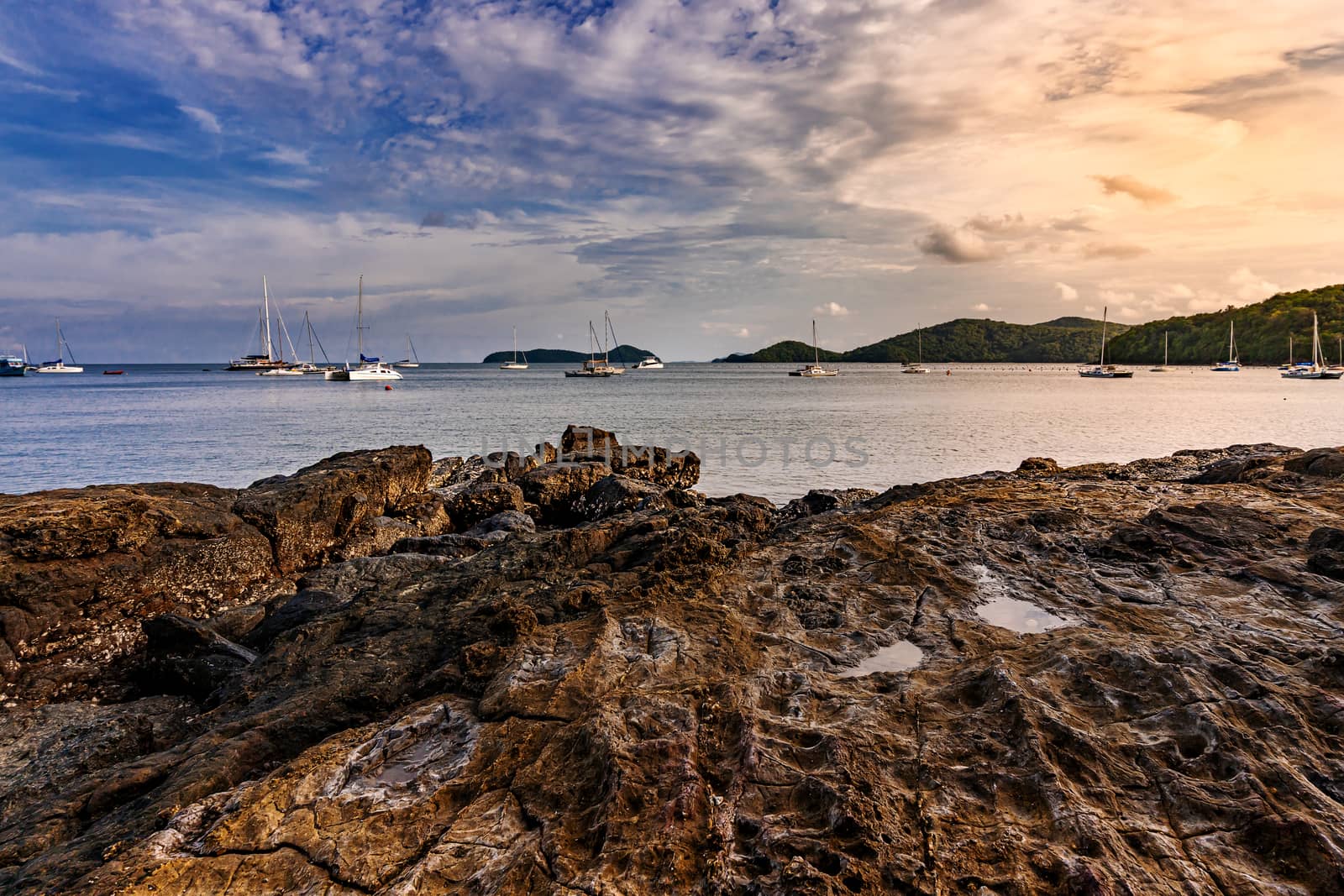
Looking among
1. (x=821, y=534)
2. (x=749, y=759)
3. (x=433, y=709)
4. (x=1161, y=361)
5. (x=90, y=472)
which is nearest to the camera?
(x=749, y=759)

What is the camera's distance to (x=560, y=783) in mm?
3631

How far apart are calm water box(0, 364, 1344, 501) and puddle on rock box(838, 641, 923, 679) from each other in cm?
1309

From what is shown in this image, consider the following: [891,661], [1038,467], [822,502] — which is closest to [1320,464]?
[1038,467]

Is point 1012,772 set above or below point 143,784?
above

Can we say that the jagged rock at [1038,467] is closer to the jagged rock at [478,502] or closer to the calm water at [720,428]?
the calm water at [720,428]

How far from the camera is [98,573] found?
26.9ft

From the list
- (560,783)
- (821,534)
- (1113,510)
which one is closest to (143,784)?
(560,783)

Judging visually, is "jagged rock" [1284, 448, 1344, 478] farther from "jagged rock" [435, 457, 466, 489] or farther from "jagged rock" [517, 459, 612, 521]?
"jagged rock" [435, 457, 466, 489]

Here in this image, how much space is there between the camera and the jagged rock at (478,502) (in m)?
14.2

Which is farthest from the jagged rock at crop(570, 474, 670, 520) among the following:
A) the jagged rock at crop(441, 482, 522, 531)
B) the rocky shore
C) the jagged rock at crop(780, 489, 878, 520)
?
the rocky shore

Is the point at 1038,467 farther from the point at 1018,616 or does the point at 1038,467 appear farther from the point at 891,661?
the point at 891,661

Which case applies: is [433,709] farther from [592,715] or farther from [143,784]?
[143,784]

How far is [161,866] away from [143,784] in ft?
5.41

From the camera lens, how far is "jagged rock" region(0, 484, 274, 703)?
7.30 m
